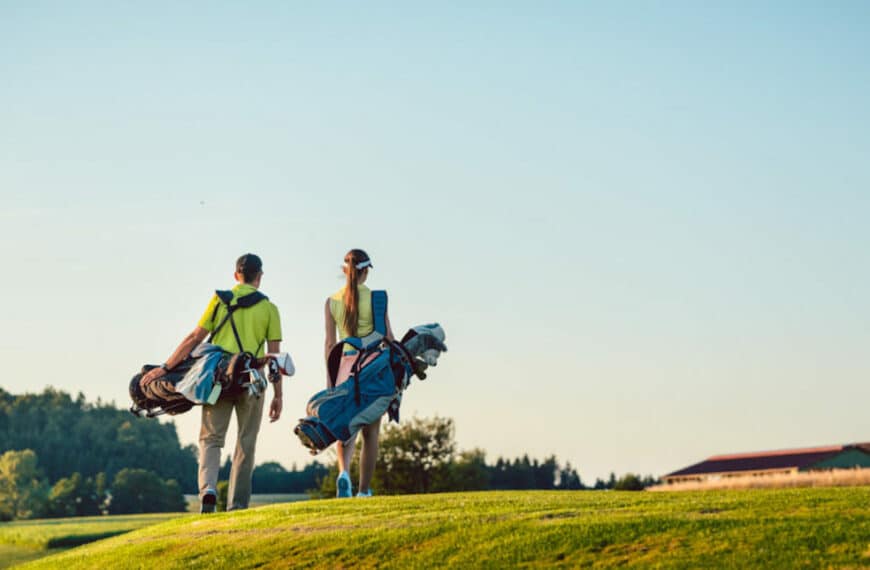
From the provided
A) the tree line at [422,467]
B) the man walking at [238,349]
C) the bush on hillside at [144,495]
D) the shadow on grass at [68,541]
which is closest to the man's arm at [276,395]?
the man walking at [238,349]

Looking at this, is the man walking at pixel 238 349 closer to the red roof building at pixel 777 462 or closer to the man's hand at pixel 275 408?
the man's hand at pixel 275 408

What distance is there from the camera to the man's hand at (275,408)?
1698 centimetres

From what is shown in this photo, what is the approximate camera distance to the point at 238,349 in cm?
1705

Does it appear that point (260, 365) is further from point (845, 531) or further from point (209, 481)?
point (845, 531)

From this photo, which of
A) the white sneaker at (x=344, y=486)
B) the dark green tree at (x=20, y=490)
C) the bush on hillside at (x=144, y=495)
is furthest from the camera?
the dark green tree at (x=20, y=490)

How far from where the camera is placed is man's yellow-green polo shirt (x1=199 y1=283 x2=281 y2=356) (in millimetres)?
17109

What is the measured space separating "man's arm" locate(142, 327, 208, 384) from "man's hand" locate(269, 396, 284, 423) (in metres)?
1.47

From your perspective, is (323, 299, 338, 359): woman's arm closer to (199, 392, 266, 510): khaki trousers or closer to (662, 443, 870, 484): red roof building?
(199, 392, 266, 510): khaki trousers

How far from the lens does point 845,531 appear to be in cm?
1200

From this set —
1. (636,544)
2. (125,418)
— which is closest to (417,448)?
(636,544)

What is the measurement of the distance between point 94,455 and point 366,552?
17004 centimetres

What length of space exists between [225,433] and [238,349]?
132 centimetres

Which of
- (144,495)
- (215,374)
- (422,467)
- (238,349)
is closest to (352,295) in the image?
(238,349)

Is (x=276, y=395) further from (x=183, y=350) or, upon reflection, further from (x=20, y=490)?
(x=20, y=490)
